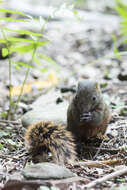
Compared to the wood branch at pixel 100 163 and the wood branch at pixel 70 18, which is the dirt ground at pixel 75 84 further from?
the wood branch at pixel 70 18

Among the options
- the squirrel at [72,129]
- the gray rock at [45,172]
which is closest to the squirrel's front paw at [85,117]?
the squirrel at [72,129]

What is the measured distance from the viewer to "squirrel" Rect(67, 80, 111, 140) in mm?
3549

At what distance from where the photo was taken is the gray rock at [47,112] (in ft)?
14.0

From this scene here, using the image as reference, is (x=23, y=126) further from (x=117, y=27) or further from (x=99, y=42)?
(x=117, y=27)

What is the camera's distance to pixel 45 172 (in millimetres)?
2566

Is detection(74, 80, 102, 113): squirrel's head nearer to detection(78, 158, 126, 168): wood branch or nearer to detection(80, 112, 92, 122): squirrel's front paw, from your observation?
detection(80, 112, 92, 122): squirrel's front paw

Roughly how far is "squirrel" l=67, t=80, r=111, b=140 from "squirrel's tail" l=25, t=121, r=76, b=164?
343 mm

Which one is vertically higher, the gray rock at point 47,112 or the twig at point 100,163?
the twig at point 100,163

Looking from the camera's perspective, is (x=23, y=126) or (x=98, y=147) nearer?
(x=98, y=147)

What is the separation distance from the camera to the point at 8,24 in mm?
9406

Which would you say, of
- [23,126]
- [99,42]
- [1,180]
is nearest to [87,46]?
[99,42]

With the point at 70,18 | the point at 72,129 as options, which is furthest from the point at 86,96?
the point at 70,18

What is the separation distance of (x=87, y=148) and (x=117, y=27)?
282 inches

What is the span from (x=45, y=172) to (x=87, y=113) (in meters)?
1.12
